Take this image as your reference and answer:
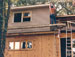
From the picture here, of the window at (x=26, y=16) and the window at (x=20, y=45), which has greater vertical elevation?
the window at (x=26, y=16)

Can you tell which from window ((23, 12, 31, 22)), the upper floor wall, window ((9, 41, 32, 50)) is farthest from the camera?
window ((23, 12, 31, 22))

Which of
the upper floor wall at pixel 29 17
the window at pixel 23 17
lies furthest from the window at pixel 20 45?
the window at pixel 23 17

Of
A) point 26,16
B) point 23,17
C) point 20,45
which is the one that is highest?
point 26,16

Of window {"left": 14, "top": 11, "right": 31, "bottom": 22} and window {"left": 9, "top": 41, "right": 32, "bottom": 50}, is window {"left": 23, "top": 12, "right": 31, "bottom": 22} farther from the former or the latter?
window {"left": 9, "top": 41, "right": 32, "bottom": 50}

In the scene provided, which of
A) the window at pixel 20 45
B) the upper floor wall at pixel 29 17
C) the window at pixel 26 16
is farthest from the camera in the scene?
the window at pixel 26 16

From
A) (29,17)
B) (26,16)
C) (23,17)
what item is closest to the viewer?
(26,16)

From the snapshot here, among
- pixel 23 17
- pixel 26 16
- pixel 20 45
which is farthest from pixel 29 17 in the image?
pixel 20 45

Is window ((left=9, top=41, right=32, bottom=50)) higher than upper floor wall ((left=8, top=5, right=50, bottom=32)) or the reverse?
the reverse

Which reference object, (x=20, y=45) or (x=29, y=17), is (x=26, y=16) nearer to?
(x=29, y=17)

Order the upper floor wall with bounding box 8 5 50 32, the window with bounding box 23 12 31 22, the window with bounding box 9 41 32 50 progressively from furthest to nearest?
the window with bounding box 23 12 31 22 → the upper floor wall with bounding box 8 5 50 32 → the window with bounding box 9 41 32 50

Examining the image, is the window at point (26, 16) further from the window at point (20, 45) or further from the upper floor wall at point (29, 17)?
the window at point (20, 45)

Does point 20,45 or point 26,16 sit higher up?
point 26,16

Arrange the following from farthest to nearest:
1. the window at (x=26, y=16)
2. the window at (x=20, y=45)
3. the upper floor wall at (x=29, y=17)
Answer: the window at (x=26, y=16), the upper floor wall at (x=29, y=17), the window at (x=20, y=45)

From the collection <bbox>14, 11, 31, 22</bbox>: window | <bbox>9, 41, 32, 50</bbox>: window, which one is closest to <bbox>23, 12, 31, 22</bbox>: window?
<bbox>14, 11, 31, 22</bbox>: window
